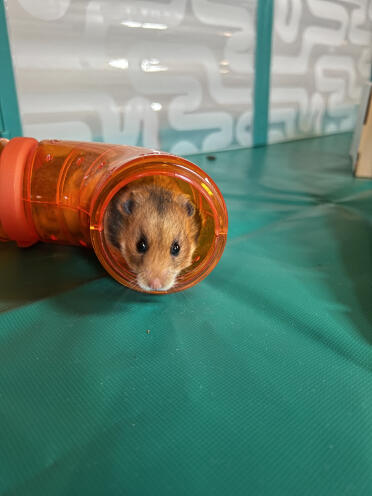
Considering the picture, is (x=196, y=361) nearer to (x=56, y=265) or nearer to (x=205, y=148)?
(x=56, y=265)

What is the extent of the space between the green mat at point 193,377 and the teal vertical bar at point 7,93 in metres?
1.56

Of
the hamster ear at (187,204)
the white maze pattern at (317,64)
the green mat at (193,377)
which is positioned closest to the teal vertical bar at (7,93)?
the green mat at (193,377)

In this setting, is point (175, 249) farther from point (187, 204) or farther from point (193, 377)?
point (193, 377)

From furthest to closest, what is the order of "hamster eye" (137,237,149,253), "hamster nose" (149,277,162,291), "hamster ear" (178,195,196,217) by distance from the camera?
"hamster ear" (178,195,196,217) → "hamster eye" (137,237,149,253) → "hamster nose" (149,277,162,291)

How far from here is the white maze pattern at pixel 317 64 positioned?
4.49 metres

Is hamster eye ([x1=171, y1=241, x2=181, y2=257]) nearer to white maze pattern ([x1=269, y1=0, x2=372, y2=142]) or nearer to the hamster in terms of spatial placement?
the hamster

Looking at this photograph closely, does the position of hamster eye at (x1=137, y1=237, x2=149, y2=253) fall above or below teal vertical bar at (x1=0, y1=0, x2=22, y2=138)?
below

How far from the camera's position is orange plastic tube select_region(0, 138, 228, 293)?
130 centimetres

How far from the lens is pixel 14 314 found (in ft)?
4.08

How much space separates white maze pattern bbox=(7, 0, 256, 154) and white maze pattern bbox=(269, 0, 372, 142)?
0.52m

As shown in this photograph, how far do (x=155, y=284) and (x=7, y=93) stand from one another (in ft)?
7.64

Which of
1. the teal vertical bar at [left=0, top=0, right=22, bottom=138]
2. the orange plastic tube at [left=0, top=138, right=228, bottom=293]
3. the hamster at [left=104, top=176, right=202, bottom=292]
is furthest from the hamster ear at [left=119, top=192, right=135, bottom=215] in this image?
the teal vertical bar at [left=0, top=0, right=22, bottom=138]

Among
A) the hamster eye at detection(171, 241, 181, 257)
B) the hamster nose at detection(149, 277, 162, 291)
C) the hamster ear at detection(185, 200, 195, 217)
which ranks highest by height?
the hamster ear at detection(185, 200, 195, 217)

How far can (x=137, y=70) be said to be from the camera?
3.43 meters
